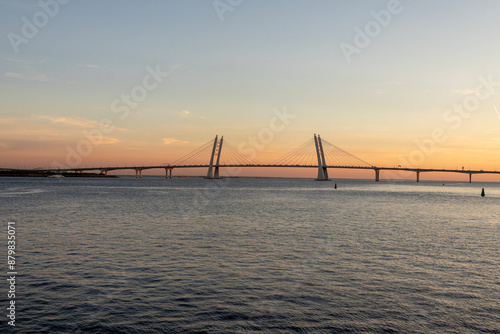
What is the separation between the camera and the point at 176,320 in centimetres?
1175

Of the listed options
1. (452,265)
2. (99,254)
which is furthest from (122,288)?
(452,265)

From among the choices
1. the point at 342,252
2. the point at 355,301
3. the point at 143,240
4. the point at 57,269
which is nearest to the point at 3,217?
the point at 143,240

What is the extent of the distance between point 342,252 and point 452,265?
5706 mm

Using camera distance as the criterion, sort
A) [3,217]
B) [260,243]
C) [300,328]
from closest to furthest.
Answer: [300,328]
[260,243]
[3,217]

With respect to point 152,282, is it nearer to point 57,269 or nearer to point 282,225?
point 57,269

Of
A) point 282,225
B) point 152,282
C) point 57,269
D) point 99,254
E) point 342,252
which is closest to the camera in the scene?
point 152,282

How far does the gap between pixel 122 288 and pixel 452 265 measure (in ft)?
51.3

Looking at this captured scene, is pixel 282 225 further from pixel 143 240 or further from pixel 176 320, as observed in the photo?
pixel 176 320

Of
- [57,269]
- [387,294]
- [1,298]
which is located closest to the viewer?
[1,298]

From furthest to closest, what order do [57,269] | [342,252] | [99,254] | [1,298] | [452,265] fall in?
1. [342,252]
2. [99,254]
3. [452,265]
4. [57,269]
5. [1,298]

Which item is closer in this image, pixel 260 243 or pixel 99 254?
pixel 99 254

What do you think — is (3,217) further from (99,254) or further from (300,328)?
(300,328)

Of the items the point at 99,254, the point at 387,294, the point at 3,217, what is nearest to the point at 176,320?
the point at 387,294

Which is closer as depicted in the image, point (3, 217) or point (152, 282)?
point (152, 282)
